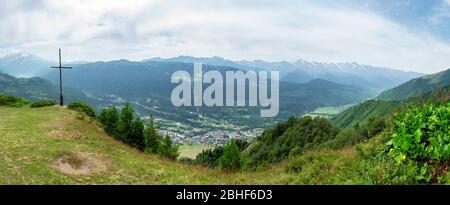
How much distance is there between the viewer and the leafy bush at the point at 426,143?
9.61m

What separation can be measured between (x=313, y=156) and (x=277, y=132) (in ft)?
399

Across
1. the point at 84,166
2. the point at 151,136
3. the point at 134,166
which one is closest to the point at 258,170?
the point at 134,166

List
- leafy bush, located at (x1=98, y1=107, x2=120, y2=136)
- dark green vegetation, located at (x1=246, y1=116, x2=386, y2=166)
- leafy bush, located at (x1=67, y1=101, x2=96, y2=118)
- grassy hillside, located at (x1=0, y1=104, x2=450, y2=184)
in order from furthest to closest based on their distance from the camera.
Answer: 1. dark green vegetation, located at (x1=246, y1=116, x2=386, y2=166)
2. leafy bush, located at (x1=98, y1=107, x2=120, y2=136)
3. leafy bush, located at (x1=67, y1=101, x2=96, y2=118)
4. grassy hillside, located at (x1=0, y1=104, x2=450, y2=184)

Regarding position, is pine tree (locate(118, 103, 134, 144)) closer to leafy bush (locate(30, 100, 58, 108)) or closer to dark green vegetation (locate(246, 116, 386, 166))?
leafy bush (locate(30, 100, 58, 108))

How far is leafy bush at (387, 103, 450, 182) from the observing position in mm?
9609

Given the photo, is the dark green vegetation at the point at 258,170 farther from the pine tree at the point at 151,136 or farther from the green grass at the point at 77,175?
the pine tree at the point at 151,136

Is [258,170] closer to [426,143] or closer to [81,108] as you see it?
[426,143]

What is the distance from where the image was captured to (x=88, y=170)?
1667cm

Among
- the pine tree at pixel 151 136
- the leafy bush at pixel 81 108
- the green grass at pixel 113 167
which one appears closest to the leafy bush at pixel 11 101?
the leafy bush at pixel 81 108

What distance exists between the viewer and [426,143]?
33.3 feet

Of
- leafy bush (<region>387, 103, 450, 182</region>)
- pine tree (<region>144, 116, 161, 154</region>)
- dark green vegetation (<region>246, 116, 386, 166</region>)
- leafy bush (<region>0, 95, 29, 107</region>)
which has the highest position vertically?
leafy bush (<region>387, 103, 450, 182</region>)

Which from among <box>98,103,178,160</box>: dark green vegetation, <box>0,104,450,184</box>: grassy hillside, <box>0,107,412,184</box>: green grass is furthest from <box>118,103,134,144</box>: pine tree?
<box>0,107,412,184</box>: green grass

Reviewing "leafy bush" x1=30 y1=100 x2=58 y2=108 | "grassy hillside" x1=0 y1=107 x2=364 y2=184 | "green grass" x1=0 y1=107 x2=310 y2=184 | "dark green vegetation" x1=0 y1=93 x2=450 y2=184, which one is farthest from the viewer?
"leafy bush" x1=30 y1=100 x2=58 y2=108
